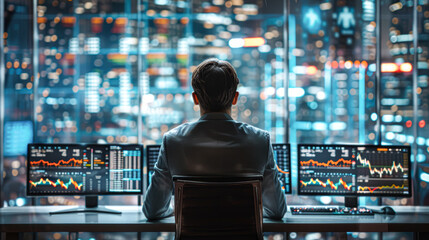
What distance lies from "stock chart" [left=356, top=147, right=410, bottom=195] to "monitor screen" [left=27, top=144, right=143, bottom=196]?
169 centimetres

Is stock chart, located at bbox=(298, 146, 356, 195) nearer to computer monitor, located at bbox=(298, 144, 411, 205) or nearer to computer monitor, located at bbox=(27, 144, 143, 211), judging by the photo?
computer monitor, located at bbox=(298, 144, 411, 205)

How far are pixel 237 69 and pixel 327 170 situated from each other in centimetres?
123

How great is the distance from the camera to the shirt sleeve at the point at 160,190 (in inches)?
64.5

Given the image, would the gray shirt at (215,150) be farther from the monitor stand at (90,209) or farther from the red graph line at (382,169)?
the red graph line at (382,169)

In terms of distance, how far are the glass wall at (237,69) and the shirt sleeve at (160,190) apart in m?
1.31

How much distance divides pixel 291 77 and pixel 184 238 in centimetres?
220

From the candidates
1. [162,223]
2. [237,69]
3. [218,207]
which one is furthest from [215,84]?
[237,69]

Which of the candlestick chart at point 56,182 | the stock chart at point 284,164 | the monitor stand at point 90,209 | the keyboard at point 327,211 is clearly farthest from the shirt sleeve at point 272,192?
the candlestick chart at point 56,182

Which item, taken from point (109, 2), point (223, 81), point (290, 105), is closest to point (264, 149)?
point (223, 81)

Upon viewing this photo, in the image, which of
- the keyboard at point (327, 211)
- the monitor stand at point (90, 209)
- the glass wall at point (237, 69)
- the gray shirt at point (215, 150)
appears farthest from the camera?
the glass wall at point (237, 69)

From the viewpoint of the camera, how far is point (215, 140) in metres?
1.47

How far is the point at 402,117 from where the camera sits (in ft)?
10.5

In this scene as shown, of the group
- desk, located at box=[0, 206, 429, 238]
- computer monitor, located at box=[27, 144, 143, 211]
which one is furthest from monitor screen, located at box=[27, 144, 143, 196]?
desk, located at box=[0, 206, 429, 238]

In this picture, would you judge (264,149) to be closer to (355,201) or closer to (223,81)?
(223,81)
